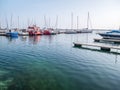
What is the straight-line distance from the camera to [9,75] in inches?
558

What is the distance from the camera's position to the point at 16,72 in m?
15.2

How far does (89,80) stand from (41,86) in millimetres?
4682

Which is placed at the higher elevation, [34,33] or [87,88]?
[34,33]

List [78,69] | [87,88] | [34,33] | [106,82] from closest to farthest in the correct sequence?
[87,88]
[106,82]
[78,69]
[34,33]

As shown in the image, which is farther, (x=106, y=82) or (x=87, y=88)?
(x=106, y=82)

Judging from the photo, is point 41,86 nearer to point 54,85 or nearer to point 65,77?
point 54,85

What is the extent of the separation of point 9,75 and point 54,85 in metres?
5.15

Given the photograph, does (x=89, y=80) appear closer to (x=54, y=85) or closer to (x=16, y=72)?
(x=54, y=85)

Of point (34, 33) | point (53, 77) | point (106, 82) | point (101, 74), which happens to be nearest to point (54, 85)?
point (53, 77)

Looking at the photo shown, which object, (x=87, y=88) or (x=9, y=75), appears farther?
(x=9, y=75)

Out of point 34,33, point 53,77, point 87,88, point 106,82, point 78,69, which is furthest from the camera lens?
point 34,33

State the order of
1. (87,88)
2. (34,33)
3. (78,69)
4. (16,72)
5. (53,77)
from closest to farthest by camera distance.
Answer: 1. (87,88)
2. (53,77)
3. (16,72)
4. (78,69)
5. (34,33)

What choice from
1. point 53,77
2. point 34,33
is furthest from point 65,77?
point 34,33

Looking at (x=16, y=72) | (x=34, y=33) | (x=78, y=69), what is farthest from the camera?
(x=34, y=33)
